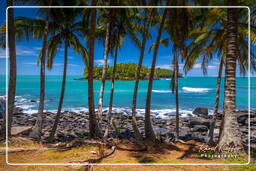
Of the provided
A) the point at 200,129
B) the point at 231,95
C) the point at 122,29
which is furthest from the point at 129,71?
the point at 231,95

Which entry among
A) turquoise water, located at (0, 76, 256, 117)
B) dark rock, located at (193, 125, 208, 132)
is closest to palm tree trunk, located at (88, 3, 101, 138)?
turquoise water, located at (0, 76, 256, 117)

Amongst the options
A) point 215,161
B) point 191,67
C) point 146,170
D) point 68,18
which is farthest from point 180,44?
point 68,18

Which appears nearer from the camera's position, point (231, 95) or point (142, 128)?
point (231, 95)

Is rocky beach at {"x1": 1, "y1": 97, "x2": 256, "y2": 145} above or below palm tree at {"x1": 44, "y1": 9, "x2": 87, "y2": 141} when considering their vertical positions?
below

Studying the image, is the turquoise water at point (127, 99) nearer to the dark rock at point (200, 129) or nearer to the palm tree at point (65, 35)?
the palm tree at point (65, 35)

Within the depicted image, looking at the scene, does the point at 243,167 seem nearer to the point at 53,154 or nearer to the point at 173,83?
the point at 53,154

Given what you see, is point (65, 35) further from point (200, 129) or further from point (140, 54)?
point (200, 129)

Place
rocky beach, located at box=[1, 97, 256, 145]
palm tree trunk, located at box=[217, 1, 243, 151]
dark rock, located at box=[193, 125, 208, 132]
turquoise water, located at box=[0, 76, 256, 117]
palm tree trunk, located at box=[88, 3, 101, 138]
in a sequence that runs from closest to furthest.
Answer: palm tree trunk, located at box=[217, 1, 243, 151] → palm tree trunk, located at box=[88, 3, 101, 138] → rocky beach, located at box=[1, 97, 256, 145] → dark rock, located at box=[193, 125, 208, 132] → turquoise water, located at box=[0, 76, 256, 117]

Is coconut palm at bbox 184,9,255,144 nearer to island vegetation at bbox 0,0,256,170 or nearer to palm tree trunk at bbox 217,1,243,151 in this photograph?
island vegetation at bbox 0,0,256,170

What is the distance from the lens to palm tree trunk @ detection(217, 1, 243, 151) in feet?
14.4

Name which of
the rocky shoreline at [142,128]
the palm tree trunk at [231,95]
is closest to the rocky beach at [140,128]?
the rocky shoreline at [142,128]

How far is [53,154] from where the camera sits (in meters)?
4.34

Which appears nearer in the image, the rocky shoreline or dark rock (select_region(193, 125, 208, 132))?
the rocky shoreline

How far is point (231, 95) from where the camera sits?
442 centimetres
